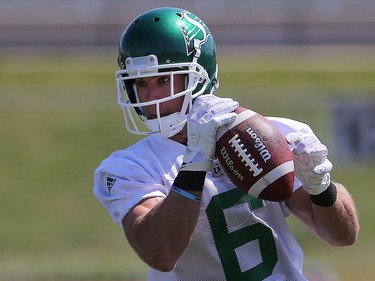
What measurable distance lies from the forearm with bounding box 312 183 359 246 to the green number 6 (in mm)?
187

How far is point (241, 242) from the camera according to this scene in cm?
321

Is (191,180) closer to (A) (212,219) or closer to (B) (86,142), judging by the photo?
(A) (212,219)

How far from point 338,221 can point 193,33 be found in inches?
32.2

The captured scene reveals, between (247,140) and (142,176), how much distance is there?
42 cm

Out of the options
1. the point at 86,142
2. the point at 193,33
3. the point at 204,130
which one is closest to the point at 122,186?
the point at 204,130

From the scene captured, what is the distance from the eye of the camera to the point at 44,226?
1047 centimetres

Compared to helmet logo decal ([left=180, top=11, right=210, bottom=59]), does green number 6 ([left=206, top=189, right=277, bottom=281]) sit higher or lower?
lower

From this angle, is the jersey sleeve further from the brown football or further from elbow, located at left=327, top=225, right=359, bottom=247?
elbow, located at left=327, top=225, right=359, bottom=247

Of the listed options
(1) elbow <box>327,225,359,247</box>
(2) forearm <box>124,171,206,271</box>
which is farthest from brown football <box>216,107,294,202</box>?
(1) elbow <box>327,225,359,247</box>

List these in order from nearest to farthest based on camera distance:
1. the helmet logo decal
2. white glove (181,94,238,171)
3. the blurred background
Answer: white glove (181,94,238,171)
the helmet logo decal
the blurred background

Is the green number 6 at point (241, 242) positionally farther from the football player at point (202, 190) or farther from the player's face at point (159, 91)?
the player's face at point (159, 91)

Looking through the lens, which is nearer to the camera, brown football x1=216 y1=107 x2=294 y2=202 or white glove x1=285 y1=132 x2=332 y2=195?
brown football x1=216 y1=107 x2=294 y2=202

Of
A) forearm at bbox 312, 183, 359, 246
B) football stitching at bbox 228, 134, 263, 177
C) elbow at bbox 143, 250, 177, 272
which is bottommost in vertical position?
forearm at bbox 312, 183, 359, 246

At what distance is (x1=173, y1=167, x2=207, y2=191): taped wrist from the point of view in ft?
9.62
